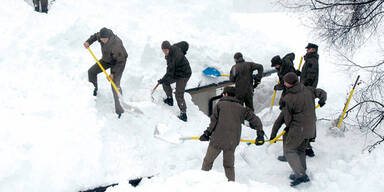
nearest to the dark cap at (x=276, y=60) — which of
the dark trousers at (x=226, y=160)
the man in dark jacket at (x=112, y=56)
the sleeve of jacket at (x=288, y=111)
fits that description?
the sleeve of jacket at (x=288, y=111)

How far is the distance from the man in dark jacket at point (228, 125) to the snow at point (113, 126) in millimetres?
560

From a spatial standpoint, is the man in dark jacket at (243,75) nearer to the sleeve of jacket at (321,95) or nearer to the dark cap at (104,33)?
the sleeve of jacket at (321,95)

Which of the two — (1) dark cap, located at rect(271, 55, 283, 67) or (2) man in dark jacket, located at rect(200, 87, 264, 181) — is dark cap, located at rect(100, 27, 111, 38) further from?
(1) dark cap, located at rect(271, 55, 283, 67)

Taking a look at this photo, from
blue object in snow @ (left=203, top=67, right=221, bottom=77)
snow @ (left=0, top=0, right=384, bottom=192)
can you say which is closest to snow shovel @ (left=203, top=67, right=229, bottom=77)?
blue object in snow @ (left=203, top=67, right=221, bottom=77)

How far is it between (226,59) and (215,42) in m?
0.99

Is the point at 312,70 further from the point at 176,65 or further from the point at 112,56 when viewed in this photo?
the point at 112,56

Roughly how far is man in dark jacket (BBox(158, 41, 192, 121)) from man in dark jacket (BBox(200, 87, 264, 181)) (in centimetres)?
190

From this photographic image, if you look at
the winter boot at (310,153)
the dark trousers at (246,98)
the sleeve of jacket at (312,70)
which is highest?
the sleeve of jacket at (312,70)

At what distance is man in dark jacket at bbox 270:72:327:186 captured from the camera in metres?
4.31

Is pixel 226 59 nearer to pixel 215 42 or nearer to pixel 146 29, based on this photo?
pixel 215 42

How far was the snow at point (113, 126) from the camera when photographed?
3.99 m

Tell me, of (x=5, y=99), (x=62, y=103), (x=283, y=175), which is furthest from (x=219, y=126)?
(x=5, y=99)

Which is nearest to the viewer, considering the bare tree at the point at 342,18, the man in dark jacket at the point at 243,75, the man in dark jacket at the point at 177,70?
the bare tree at the point at 342,18

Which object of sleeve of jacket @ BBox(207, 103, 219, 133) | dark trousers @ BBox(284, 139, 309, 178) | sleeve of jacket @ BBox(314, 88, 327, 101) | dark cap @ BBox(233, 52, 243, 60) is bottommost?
dark trousers @ BBox(284, 139, 309, 178)
